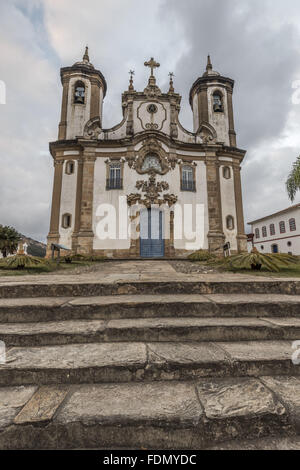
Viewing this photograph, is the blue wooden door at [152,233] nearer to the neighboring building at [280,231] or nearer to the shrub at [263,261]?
the shrub at [263,261]

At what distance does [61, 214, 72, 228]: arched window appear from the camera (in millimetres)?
14562

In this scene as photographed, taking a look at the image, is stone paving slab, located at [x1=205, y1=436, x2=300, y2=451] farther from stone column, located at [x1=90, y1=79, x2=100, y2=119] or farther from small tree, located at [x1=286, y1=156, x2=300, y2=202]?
stone column, located at [x1=90, y1=79, x2=100, y2=119]

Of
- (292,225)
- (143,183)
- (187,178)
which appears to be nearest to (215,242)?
(187,178)

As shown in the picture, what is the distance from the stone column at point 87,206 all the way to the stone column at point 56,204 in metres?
1.68

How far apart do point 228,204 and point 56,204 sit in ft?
38.7

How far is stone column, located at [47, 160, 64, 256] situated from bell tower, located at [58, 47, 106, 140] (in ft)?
8.96

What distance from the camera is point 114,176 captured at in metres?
14.9

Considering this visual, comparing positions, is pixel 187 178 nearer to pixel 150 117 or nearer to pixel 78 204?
pixel 150 117

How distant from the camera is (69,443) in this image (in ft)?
3.96

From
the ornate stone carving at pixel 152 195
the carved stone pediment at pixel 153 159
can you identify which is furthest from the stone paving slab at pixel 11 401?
the carved stone pediment at pixel 153 159
